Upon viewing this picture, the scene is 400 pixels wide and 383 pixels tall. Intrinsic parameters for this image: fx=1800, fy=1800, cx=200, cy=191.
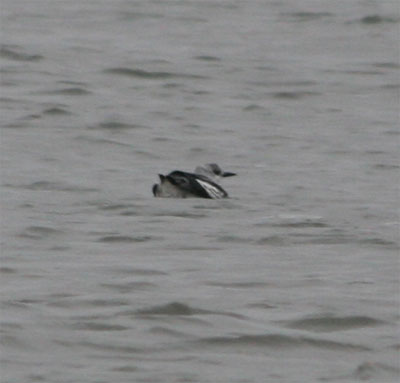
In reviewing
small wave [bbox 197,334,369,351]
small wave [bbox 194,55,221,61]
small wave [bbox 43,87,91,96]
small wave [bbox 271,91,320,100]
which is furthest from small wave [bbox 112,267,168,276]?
small wave [bbox 194,55,221,61]

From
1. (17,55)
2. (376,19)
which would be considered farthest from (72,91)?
(376,19)

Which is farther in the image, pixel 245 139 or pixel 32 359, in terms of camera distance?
pixel 245 139

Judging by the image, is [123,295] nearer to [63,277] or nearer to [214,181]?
[63,277]

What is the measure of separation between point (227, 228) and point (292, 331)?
11.7 feet

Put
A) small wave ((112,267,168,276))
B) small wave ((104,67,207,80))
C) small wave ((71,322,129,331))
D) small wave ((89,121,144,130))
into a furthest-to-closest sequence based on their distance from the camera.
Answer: small wave ((104,67,207,80)) < small wave ((89,121,144,130)) < small wave ((112,267,168,276)) < small wave ((71,322,129,331))

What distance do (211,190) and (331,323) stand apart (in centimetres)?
457

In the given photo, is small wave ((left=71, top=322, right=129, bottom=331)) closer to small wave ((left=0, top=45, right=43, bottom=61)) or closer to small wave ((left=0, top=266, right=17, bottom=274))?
small wave ((left=0, top=266, right=17, bottom=274))

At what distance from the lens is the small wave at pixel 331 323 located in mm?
9961

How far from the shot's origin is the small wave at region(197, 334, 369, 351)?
31.0 ft

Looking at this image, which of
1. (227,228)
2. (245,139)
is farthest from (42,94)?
(227,228)

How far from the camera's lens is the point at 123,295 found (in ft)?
34.7

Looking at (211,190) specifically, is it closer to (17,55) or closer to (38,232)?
(38,232)

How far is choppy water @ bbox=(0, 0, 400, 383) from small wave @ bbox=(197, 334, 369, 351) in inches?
0.5

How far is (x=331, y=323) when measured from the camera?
10.1 m
